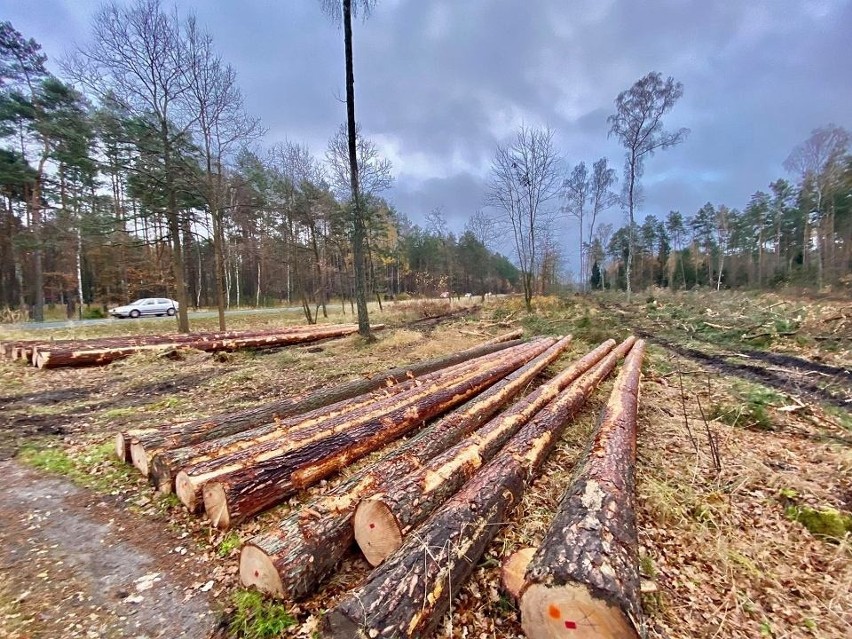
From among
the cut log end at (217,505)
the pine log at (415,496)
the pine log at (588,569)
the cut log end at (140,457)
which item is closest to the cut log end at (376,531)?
the pine log at (415,496)

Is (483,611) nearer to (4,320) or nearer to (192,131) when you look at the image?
(192,131)

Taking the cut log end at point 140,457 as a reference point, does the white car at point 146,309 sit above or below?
above

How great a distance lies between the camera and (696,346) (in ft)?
33.5

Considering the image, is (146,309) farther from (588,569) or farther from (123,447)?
(588,569)

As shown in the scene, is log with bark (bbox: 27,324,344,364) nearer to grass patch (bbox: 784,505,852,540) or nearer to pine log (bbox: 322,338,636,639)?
pine log (bbox: 322,338,636,639)

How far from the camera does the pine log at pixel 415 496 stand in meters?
2.17

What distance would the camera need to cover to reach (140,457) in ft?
10.7

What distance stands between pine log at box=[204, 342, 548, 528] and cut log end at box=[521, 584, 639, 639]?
2.03m

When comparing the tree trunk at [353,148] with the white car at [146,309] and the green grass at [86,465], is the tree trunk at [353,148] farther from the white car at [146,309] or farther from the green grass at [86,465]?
the white car at [146,309]

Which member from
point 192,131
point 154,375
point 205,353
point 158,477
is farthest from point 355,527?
point 192,131

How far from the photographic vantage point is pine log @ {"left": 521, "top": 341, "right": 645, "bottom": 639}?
1495 millimetres

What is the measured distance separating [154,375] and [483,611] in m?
7.70

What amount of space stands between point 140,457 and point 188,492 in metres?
1.00

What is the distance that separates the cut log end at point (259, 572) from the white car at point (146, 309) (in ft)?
A: 72.7
